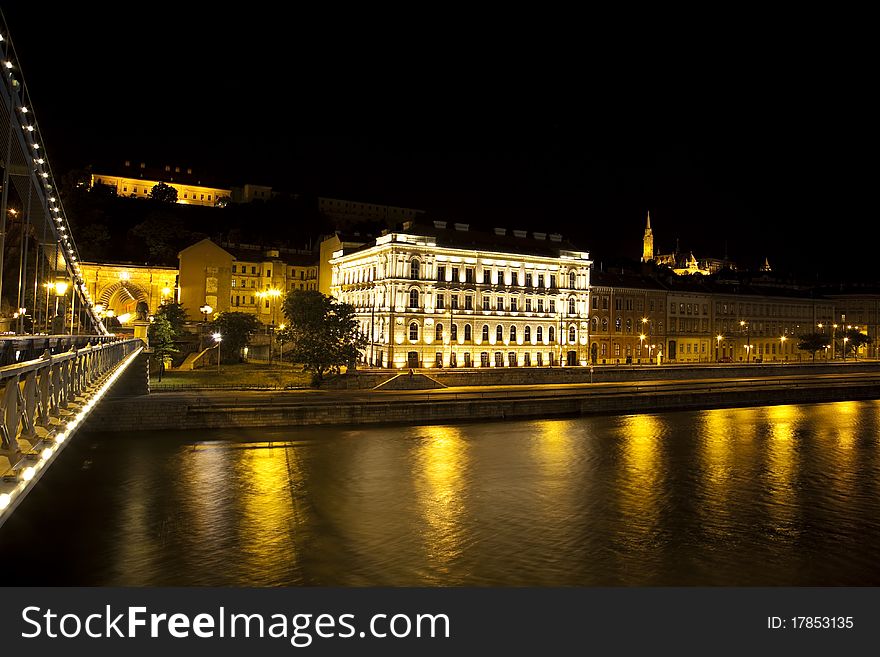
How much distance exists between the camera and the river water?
15203 millimetres

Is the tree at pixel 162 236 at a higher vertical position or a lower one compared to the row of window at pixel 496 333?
higher

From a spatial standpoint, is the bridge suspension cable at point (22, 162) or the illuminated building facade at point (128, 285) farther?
the illuminated building facade at point (128, 285)

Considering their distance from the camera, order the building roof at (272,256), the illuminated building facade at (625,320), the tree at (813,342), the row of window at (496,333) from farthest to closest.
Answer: the tree at (813,342) < the building roof at (272,256) < the illuminated building facade at (625,320) < the row of window at (496,333)

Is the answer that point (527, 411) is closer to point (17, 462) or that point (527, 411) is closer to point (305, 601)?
point (305, 601)

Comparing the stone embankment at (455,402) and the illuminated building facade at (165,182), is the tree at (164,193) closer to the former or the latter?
the illuminated building facade at (165,182)

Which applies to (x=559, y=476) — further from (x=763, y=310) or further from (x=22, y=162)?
(x=763, y=310)

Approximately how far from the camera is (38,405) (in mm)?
8805

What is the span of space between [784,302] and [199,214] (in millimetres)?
76707

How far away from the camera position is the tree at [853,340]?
268ft

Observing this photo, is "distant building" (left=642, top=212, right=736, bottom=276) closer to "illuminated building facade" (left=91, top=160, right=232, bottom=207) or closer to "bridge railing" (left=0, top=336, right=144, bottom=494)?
A: "illuminated building facade" (left=91, top=160, right=232, bottom=207)

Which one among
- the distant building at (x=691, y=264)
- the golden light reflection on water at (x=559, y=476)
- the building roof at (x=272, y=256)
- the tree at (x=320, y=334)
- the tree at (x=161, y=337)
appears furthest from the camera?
the distant building at (x=691, y=264)

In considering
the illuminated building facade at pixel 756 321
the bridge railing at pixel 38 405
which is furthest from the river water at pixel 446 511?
the illuminated building facade at pixel 756 321

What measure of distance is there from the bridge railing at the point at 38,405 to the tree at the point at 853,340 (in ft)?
280

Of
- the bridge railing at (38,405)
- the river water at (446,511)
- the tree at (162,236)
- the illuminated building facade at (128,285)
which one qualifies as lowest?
the river water at (446,511)
